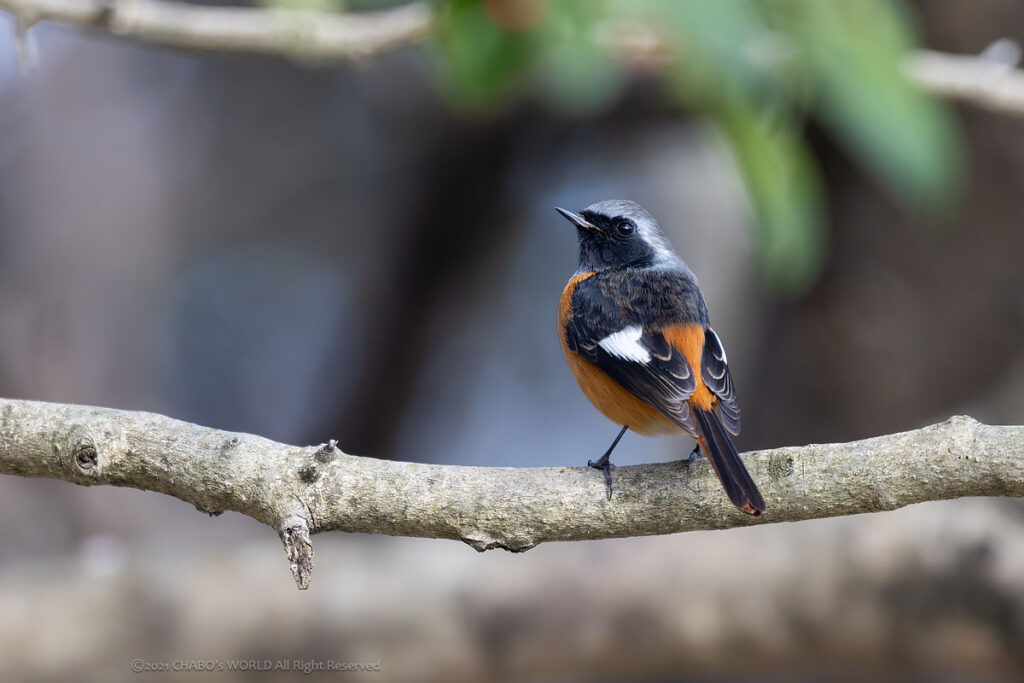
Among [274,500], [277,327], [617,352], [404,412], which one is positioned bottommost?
[274,500]

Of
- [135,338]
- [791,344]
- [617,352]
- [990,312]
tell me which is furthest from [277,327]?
[617,352]

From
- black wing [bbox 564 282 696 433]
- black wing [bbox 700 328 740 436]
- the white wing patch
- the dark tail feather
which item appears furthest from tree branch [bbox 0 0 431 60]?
the dark tail feather

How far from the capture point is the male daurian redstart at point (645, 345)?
2.81 metres

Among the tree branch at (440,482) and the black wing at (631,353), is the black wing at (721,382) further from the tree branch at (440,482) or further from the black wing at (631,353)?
the tree branch at (440,482)

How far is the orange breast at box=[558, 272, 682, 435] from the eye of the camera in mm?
3061

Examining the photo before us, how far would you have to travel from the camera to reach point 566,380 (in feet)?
29.8

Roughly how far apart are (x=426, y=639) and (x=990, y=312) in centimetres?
360

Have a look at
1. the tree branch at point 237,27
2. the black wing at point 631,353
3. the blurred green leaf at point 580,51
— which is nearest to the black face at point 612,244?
the black wing at point 631,353

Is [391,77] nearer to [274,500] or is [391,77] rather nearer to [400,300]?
[400,300]

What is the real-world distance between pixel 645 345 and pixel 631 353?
0.05 meters

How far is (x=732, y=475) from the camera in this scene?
2.27 meters

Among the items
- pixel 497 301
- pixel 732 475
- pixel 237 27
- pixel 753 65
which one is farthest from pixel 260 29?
pixel 497 301

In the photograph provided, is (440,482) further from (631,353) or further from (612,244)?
(612,244)

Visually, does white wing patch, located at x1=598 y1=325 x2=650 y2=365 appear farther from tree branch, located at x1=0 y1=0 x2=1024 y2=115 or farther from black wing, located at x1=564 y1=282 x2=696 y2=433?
tree branch, located at x1=0 y1=0 x2=1024 y2=115
